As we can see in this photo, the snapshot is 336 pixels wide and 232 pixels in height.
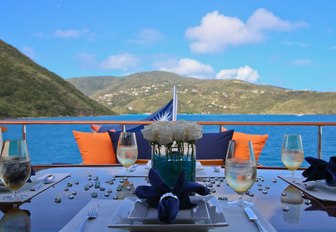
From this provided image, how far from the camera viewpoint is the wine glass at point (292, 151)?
1.47m

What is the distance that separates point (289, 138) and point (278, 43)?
154ft

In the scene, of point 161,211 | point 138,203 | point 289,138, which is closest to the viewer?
point 161,211

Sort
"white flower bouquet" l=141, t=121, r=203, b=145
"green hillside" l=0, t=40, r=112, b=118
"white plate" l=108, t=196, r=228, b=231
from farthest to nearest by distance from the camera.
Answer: "green hillside" l=0, t=40, r=112, b=118, "white flower bouquet" l=141, t=121, r=203, b=145, "white plate" l=108, t=196, r=228, b=231

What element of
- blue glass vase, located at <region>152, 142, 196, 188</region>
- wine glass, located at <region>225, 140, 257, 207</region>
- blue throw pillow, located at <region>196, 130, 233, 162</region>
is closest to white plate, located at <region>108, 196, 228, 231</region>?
wine glass, located at <region>225, 140, 257, 207</region>

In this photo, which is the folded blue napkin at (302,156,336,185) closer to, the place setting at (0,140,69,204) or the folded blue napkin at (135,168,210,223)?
the folded blue napkin at (135,168,210,223)

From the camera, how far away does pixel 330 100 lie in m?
28.0

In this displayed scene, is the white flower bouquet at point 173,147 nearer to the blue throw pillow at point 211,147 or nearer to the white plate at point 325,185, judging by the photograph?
the white plate at point 325,185

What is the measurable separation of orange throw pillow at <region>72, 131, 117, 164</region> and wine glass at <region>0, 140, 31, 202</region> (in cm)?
194

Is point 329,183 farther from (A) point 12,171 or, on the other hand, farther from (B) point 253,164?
(A) point 12,171

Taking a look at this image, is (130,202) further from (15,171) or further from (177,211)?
(15,171)

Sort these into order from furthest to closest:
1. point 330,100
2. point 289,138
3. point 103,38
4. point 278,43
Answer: point 103,38 < point 278,43 < point 330,100 < point 289,138

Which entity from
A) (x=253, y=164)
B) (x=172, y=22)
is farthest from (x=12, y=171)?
(x=172, y=22)

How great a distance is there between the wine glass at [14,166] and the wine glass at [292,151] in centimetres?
99

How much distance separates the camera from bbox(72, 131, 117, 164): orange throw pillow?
310 centimetres
